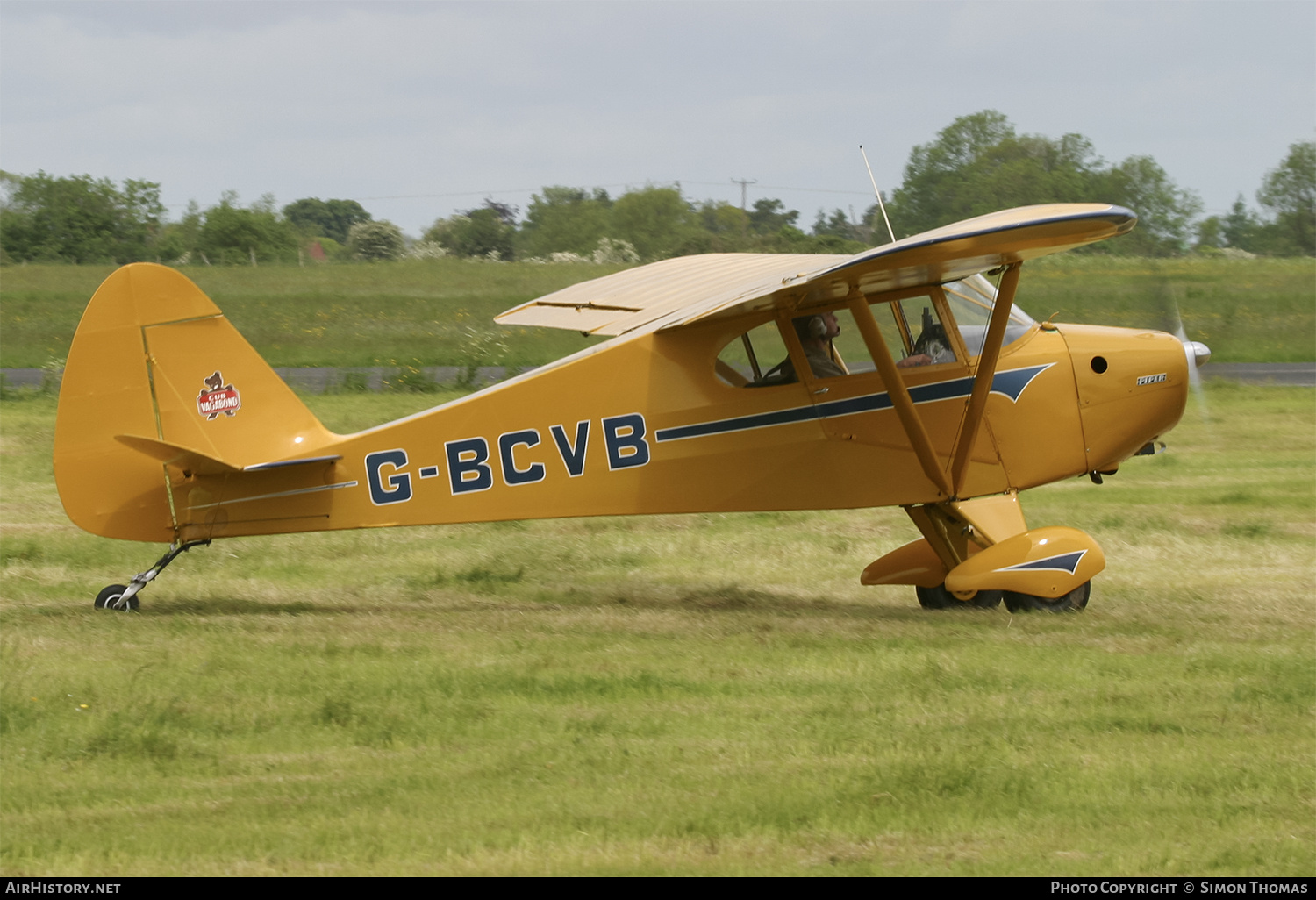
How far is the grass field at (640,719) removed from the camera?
462 centimetres

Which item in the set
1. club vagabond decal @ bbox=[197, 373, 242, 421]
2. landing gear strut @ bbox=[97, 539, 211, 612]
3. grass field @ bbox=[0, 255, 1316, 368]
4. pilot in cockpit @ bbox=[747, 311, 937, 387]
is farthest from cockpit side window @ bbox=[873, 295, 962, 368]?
grass field @ bbox=[0, 255, 1316, 368]

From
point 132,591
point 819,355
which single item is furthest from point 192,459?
point 819,355

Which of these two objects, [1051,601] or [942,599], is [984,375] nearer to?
[1051,601]

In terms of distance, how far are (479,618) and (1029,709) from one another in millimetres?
3774

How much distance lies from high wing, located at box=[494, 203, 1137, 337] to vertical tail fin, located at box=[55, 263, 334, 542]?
2757 millimetres

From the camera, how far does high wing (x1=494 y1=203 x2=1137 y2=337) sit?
712 centimetres

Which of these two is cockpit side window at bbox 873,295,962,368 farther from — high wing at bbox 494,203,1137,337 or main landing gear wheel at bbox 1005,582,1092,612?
main landing gear wheel at bbox 1005,582,1092,612

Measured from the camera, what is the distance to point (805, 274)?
780 centimetres

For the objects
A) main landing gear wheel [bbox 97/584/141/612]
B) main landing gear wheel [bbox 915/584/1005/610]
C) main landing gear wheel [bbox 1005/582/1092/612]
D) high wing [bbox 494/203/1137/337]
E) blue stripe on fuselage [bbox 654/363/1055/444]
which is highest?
high wing [bbox 494/203/1137/337]

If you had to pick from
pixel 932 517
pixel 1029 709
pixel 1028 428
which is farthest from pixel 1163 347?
pixel 1029 709

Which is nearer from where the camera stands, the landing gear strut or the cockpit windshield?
the landing gear strut

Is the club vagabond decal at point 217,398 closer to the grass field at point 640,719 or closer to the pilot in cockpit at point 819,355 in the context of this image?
the grass field at point 640,719

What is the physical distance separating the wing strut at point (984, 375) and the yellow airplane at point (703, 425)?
0.06 ft

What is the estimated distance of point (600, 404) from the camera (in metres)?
8.56
